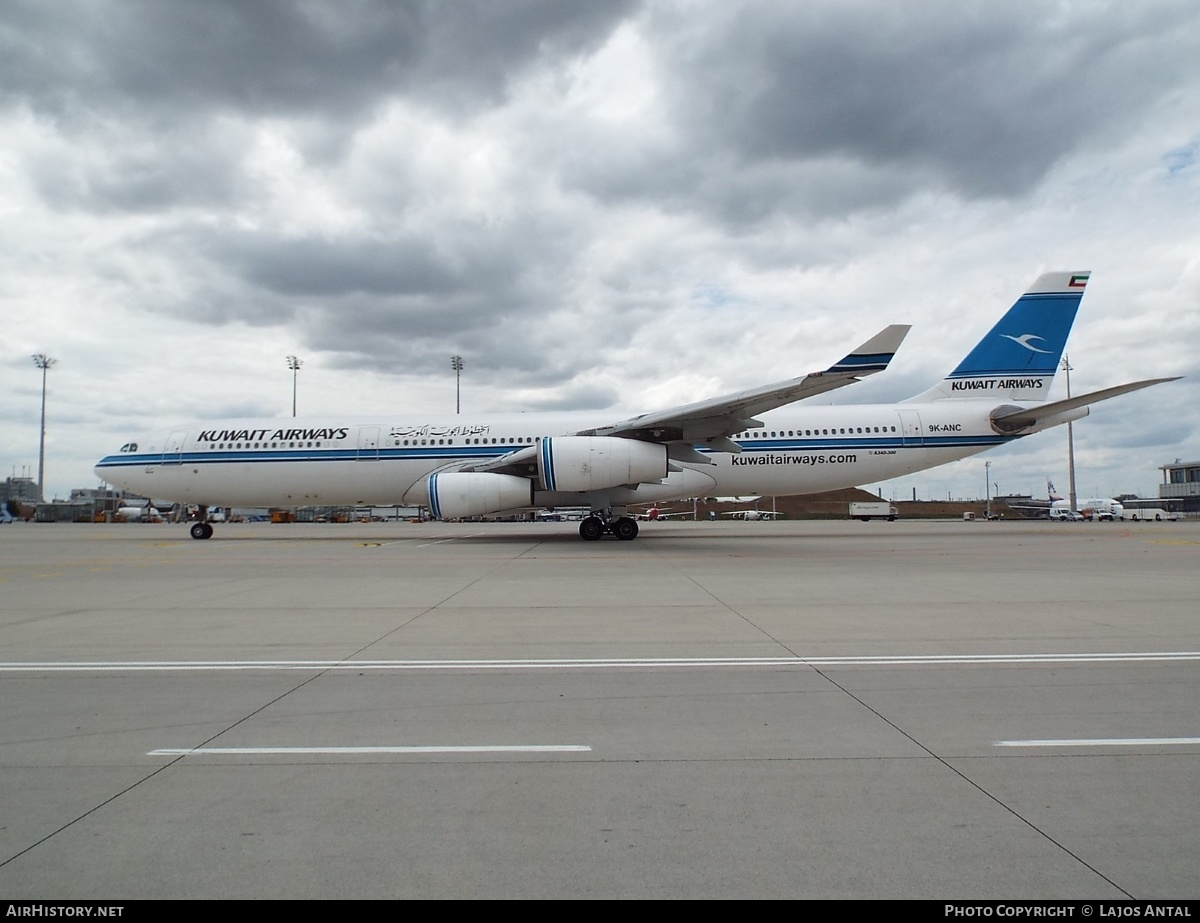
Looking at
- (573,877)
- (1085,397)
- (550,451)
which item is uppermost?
(1085,397)

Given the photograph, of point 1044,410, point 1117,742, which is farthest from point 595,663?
point 1044,410

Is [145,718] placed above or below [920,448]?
below

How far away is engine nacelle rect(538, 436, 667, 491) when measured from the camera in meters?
17.9

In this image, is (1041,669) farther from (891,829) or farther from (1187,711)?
(891,829)

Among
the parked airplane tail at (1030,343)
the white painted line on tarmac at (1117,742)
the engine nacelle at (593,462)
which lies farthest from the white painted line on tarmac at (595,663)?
the parked airplane tail at (1030,343)

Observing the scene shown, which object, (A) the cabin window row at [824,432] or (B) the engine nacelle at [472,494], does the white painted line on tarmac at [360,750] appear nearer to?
(B) the engine nacelle at [472,494]

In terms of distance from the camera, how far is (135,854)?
2758 mm

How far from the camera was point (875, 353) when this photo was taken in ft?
50.2

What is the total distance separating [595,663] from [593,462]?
12.0m

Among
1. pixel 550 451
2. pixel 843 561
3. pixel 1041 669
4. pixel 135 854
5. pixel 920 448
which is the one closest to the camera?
pixel 135 854

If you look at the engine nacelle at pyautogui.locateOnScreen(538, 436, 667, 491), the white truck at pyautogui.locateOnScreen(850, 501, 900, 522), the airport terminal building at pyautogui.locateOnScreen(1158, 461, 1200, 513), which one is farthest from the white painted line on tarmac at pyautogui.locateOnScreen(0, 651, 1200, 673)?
the airport terminal building at pyautogui.locateOnScreen(1158, 461, 1200, 513)

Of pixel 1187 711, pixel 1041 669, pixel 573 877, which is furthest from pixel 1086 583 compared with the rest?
pixel 573 877

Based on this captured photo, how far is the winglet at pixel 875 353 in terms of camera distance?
1504 cm

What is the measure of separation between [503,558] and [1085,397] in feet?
50.5
